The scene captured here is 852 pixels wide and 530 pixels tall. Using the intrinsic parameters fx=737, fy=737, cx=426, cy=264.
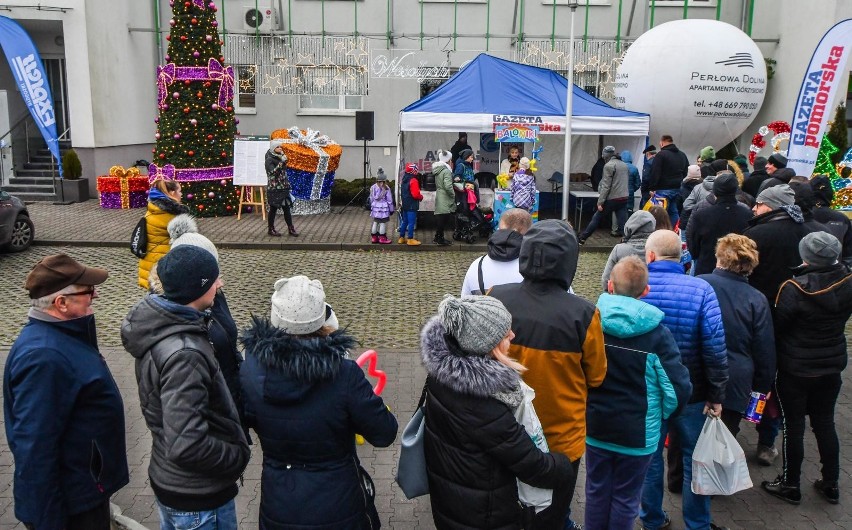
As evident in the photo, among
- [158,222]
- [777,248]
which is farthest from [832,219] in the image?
[158,222]

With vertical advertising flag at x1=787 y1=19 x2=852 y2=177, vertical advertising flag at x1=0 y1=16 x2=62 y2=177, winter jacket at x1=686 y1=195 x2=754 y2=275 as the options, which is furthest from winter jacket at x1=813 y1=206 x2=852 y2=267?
vertical advertising flag at x1=0 y1=16 x2=62 y2=177

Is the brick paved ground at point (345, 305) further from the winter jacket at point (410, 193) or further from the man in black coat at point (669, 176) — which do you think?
the man in black coat at point (669, 176)

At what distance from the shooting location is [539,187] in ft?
59.6

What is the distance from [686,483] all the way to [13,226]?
37.9 feet

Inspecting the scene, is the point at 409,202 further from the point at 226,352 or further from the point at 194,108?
the point at 226,352

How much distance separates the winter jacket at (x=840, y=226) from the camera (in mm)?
6980

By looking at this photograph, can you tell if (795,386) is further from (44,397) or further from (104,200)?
(104,200)

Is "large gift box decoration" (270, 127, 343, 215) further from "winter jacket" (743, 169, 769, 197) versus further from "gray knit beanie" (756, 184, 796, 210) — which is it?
"gray knit beanie" (756, 184, 796, 210)

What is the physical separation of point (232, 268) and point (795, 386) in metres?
8.77

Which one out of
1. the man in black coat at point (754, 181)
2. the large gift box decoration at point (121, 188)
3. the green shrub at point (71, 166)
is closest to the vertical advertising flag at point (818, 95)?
the man in black coat at point (754, 181)

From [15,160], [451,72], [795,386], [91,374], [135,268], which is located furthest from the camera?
[451,72]

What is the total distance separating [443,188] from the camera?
13.2 meters

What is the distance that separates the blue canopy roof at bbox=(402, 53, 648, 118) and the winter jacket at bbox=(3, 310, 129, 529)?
37.9 ft

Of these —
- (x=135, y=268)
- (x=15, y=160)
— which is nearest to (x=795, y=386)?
(x=135, y=268)
